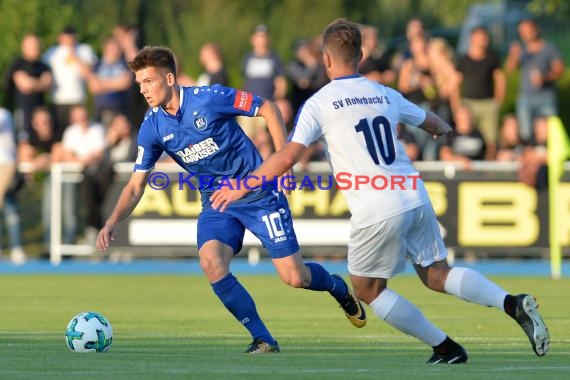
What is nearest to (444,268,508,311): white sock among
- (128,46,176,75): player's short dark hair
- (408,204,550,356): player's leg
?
(408,204,550,356): player's leg

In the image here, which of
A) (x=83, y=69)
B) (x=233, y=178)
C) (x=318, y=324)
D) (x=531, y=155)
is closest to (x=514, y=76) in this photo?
(x=531, y=155)

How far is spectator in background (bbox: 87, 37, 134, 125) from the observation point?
22.3m

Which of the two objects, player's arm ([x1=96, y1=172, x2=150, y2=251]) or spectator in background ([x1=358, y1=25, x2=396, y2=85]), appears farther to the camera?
spectator in background ([x1=358, y1=25, x2=396, y2=85])

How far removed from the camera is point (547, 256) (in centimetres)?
2127

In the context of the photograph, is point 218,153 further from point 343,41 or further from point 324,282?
point 343,41

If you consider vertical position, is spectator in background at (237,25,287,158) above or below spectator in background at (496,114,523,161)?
above

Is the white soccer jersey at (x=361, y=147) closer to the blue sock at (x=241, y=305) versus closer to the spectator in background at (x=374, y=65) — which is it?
the blue sock at (x=241, y=305)

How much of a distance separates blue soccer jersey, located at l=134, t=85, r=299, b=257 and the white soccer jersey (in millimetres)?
1457

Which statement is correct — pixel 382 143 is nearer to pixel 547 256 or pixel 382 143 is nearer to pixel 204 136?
pixel 204 136

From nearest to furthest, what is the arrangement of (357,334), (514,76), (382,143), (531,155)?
(382,143)
(357,334)
(531,155)
(514,76)

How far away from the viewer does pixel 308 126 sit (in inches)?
358

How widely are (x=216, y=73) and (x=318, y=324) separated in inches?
382

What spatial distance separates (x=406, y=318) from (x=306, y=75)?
1366cm

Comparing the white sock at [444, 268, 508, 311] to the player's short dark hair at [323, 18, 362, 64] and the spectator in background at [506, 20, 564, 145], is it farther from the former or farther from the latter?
the spectator in background at [506, 20, 564, 145]
